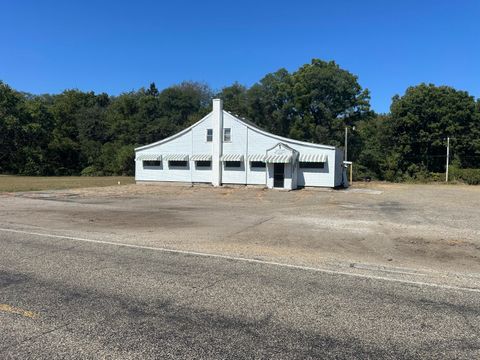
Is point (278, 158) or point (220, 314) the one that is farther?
point (278, 158)

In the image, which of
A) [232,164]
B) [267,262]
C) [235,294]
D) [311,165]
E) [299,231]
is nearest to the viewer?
[235,294]

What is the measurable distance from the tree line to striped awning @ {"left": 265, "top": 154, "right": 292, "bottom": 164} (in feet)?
71.8

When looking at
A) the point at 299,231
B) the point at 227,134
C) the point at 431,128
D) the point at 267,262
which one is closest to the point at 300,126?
the point at 431,128

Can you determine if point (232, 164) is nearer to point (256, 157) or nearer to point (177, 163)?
point (256, 157)

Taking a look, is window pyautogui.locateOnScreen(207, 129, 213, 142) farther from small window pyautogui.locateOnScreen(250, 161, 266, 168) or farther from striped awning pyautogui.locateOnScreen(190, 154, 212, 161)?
small window pyautogui.locateOnScreen(250, 161, 266, 168)

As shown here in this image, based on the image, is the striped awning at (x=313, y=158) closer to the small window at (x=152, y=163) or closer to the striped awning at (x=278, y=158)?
the striped awning at (x=278, y=158)

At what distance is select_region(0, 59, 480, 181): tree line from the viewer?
172ft

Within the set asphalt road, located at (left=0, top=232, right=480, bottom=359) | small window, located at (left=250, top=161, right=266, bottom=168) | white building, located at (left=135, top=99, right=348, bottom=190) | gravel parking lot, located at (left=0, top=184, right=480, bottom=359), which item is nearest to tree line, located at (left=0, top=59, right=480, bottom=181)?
white building, located at (left=135, top=99, right=348, bottom=190)

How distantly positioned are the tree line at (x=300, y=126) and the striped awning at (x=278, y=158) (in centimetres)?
2188

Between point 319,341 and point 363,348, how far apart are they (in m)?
0.42

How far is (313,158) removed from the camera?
1276 inches

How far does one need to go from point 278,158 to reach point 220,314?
27.6 meters

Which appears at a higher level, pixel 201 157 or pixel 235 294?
pixel 201 157

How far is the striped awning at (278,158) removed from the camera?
31420 mm
